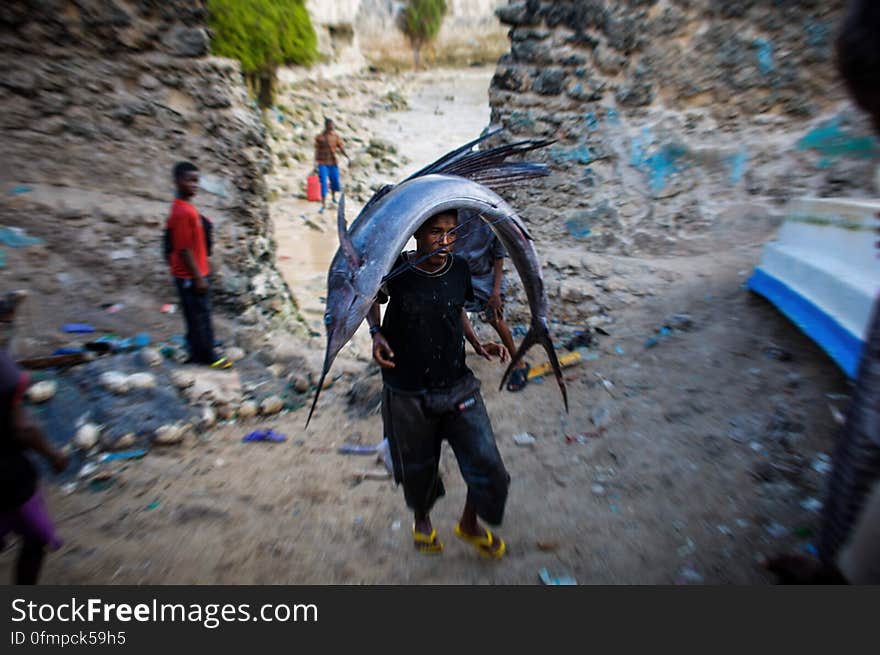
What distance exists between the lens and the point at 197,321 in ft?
13.4

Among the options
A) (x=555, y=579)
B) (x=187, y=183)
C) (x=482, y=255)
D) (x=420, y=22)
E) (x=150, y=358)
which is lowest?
(x=555, y=579)

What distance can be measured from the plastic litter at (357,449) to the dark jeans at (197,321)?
1608 millimetres

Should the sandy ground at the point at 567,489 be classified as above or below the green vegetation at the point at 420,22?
below

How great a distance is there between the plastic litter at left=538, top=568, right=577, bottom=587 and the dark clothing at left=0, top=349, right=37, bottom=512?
7.01ft

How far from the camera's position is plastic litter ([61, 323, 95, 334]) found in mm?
3873

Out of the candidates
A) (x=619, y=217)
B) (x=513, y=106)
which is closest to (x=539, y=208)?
(x=619, y=217)

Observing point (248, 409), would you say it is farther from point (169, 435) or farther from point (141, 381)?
point (141, 381)

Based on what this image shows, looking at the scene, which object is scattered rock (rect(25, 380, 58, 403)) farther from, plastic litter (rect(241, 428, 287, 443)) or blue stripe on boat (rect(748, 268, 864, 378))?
blue stripe on boat (rect(748, 268, 864, 378))

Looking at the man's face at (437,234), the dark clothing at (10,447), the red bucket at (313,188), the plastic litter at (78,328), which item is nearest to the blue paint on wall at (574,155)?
the man's face at (437,234)

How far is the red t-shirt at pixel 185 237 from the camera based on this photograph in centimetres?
375

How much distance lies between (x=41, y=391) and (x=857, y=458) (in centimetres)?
431

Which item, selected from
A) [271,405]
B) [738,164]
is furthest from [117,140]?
[738,164]

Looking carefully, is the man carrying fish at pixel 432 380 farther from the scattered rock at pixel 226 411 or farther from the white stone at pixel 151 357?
the white stone at pixel 151 357
